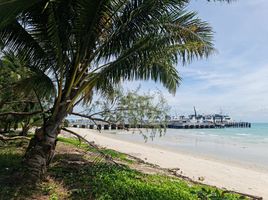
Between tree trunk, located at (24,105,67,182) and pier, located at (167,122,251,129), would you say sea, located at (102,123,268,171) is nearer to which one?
tree trunk, located at (24,105,67,182)

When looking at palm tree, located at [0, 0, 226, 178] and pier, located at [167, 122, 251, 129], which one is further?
pier, located at [167, 122, 251, 129]

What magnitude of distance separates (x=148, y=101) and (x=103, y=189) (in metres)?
3.68

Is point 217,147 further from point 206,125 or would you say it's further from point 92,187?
point 206,125

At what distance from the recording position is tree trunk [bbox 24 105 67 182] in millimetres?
7141

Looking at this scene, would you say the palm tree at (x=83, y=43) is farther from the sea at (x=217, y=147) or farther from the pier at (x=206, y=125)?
the pier at (x=206, y=125)

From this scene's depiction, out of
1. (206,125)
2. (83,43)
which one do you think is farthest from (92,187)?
A: (206,125)

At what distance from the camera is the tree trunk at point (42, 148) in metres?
7.14

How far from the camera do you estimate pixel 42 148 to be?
7359 millimetres

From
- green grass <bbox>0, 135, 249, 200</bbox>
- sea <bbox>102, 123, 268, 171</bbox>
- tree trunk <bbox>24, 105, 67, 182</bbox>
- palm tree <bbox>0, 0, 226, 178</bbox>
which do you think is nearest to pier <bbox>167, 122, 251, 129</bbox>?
sea <bbox>102, 123, 268, 171</bbox>

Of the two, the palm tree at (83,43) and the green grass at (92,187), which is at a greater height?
the palm tree at (83,43)

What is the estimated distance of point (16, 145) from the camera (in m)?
13.8

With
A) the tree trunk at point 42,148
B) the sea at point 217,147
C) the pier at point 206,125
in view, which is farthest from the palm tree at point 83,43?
the pier at point 206,125

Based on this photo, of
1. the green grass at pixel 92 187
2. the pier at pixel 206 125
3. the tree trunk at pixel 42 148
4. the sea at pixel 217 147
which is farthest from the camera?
the pier at pixel 206 125

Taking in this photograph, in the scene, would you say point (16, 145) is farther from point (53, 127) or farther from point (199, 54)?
point (199, 54)
